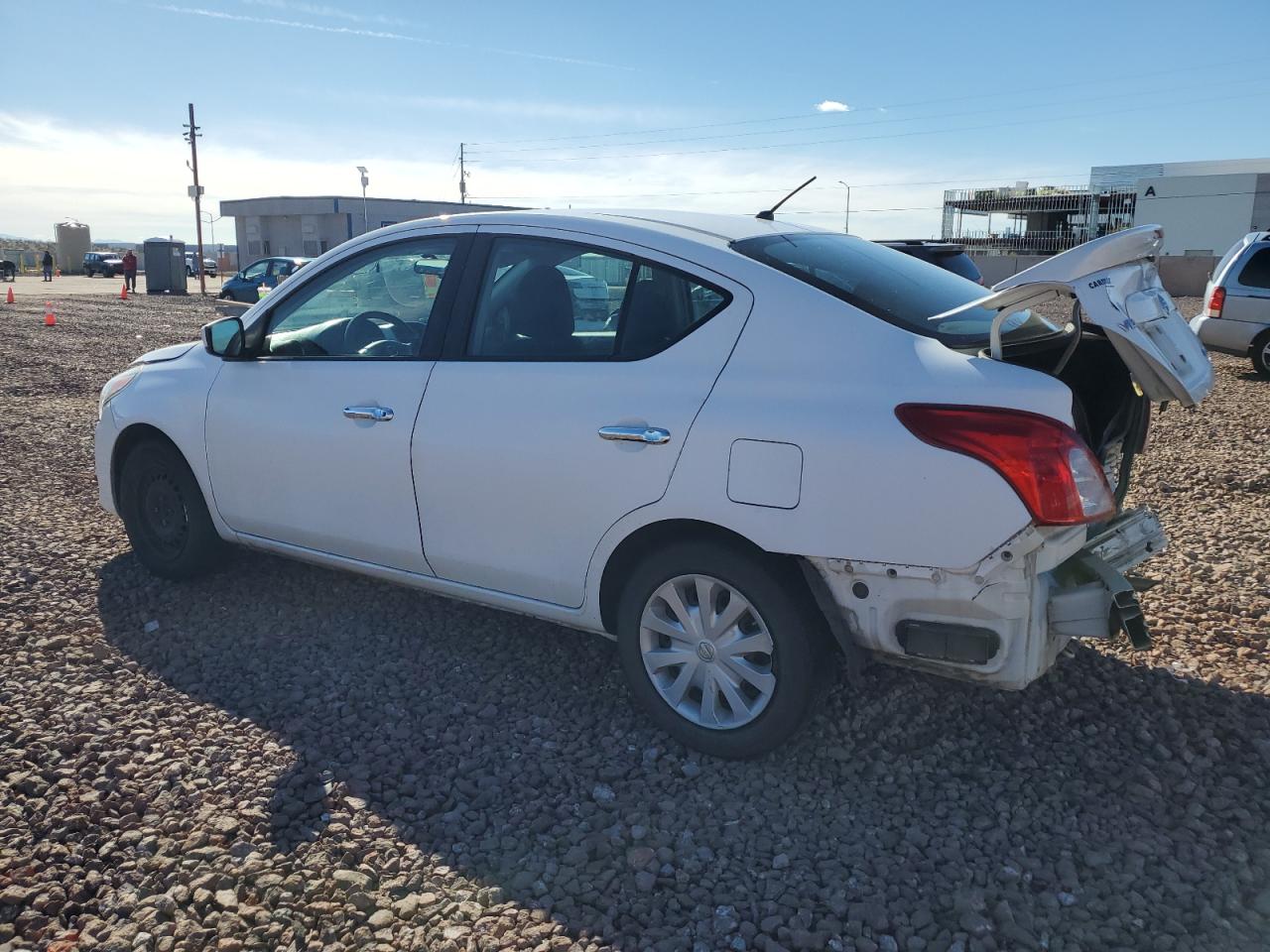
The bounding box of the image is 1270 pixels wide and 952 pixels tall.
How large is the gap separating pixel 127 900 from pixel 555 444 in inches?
72.3

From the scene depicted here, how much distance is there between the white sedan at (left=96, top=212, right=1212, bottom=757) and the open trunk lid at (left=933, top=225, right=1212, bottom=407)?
13 millimetres

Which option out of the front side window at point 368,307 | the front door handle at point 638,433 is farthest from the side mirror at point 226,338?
the front door handle at point 638,433

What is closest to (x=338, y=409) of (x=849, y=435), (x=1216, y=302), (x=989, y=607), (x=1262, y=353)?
(x=849, y=435)

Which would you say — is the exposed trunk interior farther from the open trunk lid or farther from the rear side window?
the rear side window

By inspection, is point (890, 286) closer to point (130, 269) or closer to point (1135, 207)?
point (130, 269)

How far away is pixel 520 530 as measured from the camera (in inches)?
147

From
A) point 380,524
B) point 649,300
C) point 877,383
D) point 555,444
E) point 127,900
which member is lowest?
point 127,900

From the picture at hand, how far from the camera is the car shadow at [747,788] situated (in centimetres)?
275

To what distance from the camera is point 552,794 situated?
3.30m

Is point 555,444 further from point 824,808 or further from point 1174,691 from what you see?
point 1174,691

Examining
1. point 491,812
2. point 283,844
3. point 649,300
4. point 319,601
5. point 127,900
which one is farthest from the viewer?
point 319,601

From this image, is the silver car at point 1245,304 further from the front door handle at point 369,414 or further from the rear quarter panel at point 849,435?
the front door handle at point 369,414

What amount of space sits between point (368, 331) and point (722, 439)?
186 centimetres

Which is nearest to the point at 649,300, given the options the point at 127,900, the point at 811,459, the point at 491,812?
the point at 811,459
